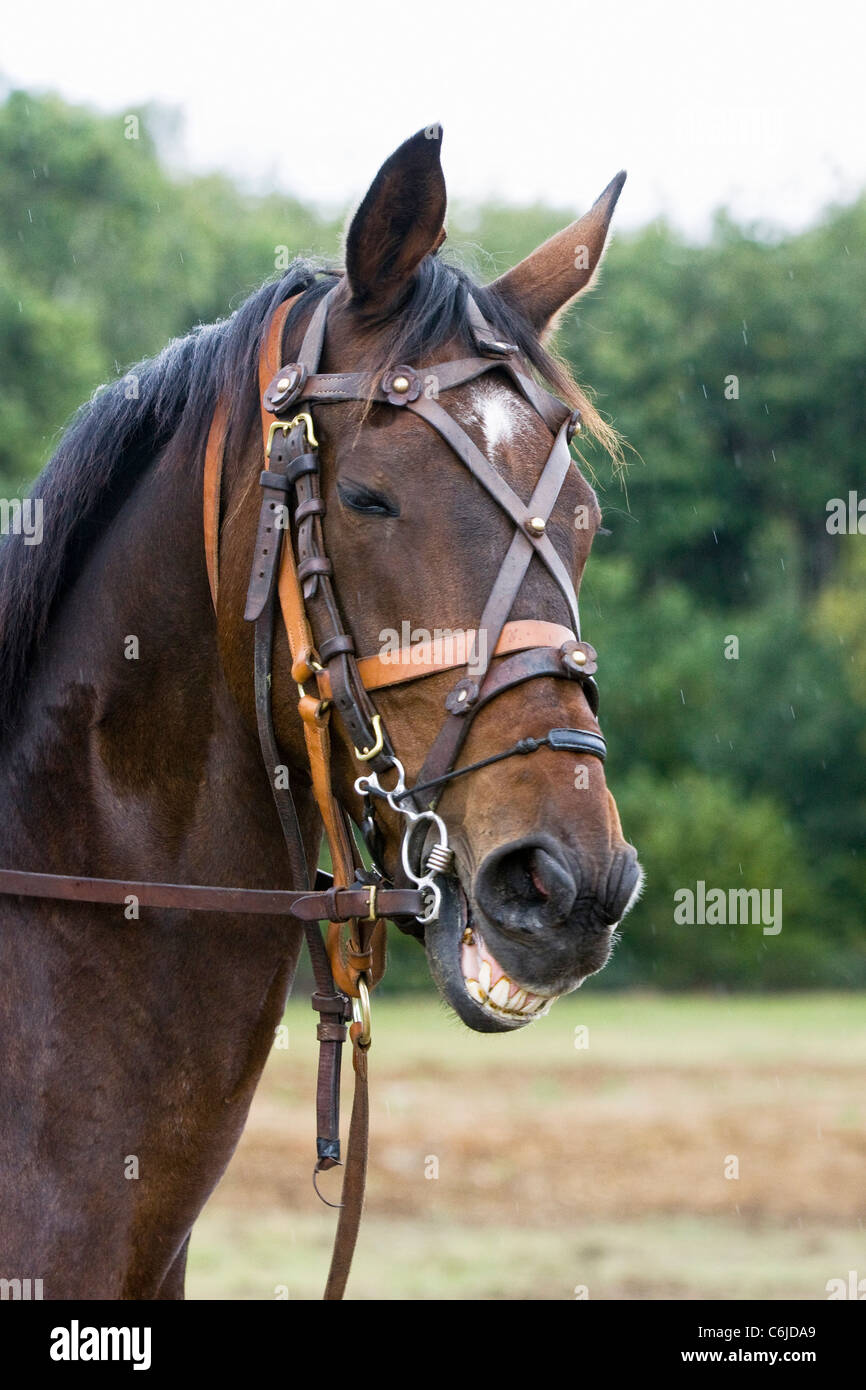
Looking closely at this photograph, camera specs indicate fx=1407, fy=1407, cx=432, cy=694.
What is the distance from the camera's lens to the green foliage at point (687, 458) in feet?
99.5

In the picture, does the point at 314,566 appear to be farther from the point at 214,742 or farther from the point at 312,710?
the point at 214,742

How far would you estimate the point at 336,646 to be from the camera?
279cm

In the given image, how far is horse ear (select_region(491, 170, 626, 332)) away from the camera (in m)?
3.29

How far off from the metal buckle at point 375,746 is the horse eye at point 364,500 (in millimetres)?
408

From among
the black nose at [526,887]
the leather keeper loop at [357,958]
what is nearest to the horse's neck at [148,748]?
the leather keeper loop at [357,958]

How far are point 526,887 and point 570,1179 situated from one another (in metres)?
10.2

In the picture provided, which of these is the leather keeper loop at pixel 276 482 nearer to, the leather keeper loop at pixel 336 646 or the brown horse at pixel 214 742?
the brown horse at pixel 214 742

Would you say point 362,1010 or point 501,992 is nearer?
point 501,992

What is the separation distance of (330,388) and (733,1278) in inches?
301

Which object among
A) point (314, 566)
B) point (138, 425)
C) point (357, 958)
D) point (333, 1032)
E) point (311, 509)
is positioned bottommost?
point (333, 1032)

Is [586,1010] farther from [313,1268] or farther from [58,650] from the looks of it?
[58,650]

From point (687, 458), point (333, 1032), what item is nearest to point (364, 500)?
point (333, 1032)

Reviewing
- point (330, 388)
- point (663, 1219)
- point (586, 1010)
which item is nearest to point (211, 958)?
point (330, 388)

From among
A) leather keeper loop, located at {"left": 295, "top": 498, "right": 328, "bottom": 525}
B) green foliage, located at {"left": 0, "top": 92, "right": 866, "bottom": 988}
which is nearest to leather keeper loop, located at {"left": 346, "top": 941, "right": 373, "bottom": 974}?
leather keeper loop, located at {"left": 295, "top": 498, "right": 328, "bottom": 525}
